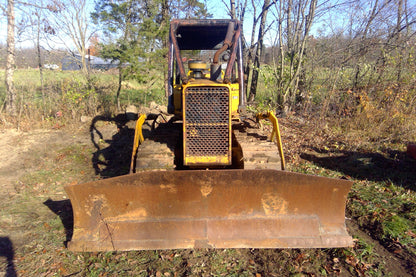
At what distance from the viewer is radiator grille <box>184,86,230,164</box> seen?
12.2ft

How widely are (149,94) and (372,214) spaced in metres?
10.0

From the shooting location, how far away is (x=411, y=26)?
8969mm

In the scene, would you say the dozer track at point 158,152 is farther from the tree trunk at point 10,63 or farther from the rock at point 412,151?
the tree trunk at point 10,63

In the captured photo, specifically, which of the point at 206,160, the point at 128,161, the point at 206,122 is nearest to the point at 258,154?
the point at 206,160

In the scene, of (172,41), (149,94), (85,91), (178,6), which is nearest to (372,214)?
(172,41)

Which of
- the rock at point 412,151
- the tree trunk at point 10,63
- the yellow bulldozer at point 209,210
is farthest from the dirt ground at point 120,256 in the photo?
the tree trunk at point 10,63

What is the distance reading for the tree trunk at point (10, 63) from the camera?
9430 mm

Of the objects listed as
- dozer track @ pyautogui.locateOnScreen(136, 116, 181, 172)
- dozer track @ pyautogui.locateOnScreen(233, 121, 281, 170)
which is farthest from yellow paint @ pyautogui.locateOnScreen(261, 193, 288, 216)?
dozer track @ pyautogui.locateOnScreen(136, 116, 181, 172)

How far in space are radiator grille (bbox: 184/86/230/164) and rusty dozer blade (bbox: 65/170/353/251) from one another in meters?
0.51

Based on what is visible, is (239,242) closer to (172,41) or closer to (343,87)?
(172,41)

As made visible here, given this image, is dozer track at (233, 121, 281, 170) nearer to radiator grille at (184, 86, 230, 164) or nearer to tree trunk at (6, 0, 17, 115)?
radiator grille at (184, 86, 230, 164)

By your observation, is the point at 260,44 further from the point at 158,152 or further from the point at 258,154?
the point at 158,152

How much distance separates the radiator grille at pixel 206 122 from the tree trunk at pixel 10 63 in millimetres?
8447

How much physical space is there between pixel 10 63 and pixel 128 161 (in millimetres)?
6061
